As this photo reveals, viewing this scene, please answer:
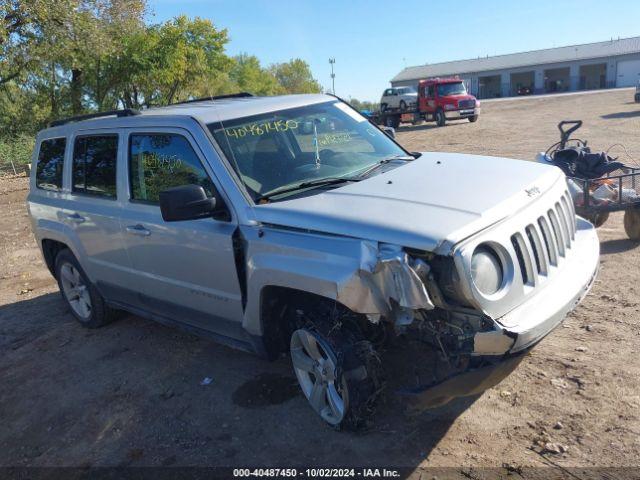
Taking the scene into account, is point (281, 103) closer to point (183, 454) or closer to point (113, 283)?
point (113, 283)

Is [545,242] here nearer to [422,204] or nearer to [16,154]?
[422,204]

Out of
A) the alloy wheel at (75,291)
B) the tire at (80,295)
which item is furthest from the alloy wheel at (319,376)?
the alloy wheel at (75,291)

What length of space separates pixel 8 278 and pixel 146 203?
5032 millimetres

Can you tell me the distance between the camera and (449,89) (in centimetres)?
2950

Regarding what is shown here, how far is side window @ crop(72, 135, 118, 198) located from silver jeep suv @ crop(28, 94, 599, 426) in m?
0.02

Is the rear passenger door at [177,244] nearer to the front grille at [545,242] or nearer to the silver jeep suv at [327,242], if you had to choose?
the silver jeep suv at [327,242]

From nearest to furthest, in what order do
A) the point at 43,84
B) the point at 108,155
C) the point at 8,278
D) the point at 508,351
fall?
1. the point at 508,351
2. the point at 108,155
3. the point at 8,278
4. the point at 43,84

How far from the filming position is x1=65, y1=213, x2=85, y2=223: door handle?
510 centimetres

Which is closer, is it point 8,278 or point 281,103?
point 281,103

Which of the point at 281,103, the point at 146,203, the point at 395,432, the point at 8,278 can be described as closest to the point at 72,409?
the point at 146,203

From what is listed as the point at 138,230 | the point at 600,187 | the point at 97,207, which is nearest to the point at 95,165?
the point at 97,207

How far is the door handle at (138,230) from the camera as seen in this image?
4348 millimetres

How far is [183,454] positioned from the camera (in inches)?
141

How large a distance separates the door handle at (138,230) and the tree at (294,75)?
78.2 metres
